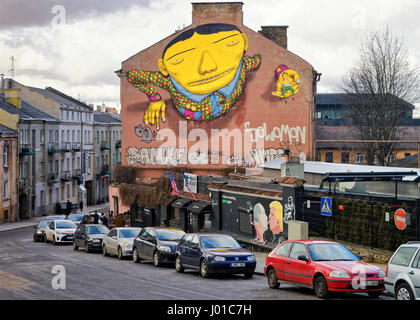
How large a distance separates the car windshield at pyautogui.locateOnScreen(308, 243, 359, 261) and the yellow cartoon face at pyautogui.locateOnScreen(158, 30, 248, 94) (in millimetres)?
34761

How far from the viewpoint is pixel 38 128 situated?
77.9 m

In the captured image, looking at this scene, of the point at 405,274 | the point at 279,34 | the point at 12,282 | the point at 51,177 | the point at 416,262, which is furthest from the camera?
the point at 51,177

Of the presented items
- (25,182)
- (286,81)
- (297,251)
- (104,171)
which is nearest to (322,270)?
(297,251)

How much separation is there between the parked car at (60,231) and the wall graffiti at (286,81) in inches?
717

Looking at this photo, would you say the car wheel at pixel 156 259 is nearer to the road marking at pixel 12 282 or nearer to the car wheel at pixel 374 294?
the road marking at pixel 12 282

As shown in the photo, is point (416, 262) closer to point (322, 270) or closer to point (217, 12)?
point (322, 270)

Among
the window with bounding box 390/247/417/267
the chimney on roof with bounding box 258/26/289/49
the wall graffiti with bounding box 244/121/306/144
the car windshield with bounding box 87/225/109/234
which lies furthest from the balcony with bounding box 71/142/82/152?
the window with bounding box 390/247/417/267

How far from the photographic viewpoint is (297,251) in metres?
19.2

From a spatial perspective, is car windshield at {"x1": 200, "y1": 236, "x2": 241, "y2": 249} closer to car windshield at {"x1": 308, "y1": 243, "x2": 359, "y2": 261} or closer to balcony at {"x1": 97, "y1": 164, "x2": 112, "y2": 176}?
car windshield at {"x1": 308, "y1": 243, "x2": 359, "y2": 261}

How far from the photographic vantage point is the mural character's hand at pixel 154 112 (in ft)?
180

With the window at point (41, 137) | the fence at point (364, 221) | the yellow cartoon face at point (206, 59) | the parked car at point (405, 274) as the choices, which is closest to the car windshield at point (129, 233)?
the fence at point (364, 221)

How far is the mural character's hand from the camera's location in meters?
54.8

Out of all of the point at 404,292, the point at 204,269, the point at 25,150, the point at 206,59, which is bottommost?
the point at 204,269

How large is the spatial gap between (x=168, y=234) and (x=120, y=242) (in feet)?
14.2
